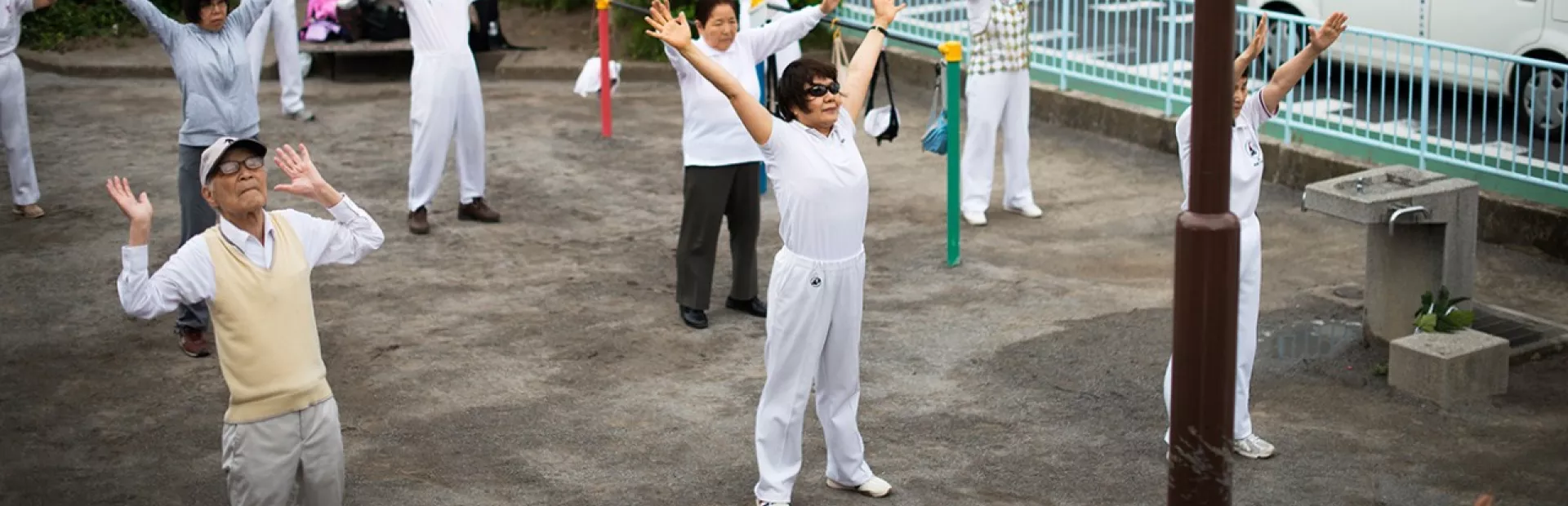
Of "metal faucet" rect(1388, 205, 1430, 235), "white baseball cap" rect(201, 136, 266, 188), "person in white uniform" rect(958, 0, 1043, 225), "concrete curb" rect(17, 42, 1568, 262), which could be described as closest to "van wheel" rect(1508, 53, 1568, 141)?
"concrete curb" rect(17, 42, 1568, 262)

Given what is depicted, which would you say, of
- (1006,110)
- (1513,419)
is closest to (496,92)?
(1006,110)

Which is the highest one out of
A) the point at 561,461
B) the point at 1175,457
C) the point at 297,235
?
the point at 297,235

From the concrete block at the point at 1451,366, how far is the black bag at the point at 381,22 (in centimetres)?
994

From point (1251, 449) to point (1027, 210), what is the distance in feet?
13.7

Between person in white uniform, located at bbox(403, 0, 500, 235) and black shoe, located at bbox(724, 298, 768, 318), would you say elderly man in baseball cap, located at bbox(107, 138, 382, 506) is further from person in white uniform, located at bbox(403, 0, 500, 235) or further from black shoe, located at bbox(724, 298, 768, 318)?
person in white uniform, located at bbox(403, 0, 500, 235)

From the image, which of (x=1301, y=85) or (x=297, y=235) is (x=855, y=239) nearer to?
(x=297, y=235)

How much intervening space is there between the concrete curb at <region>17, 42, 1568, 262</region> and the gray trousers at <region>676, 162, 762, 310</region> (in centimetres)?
413

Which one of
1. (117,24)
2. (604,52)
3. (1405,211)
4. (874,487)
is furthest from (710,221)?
(117,24)

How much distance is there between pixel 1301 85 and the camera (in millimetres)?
12391

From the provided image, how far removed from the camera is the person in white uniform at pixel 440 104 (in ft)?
36.4

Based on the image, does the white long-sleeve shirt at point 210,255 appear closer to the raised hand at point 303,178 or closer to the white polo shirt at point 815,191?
the raised hand at point 303,178

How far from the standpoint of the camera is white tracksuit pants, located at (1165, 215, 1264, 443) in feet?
24.0

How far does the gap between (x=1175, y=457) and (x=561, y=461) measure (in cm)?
311

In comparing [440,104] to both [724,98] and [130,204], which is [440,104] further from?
[130,204]
